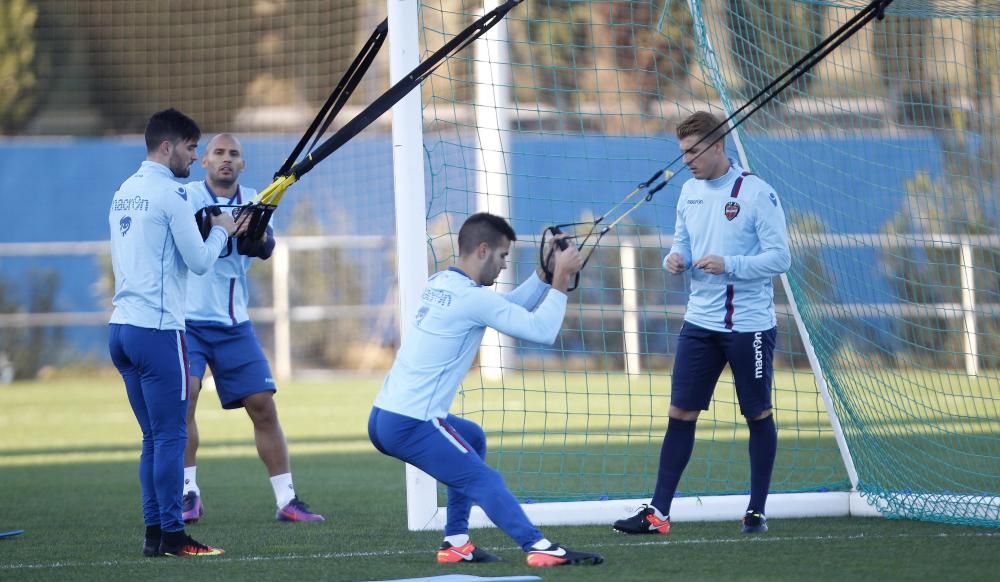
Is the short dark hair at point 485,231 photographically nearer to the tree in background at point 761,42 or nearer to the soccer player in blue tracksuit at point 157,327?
the soccer player in blue tracksuit at point 157,327

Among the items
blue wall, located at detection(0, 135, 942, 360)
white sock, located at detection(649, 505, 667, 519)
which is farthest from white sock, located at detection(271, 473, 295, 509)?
blue wall, located at detection(0, 135, 942, 360)

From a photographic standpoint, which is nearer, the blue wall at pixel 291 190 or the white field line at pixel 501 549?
the white field line at pixel 501 549

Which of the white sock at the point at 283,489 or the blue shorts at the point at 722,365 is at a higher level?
the blue shorts at the point at 722,365

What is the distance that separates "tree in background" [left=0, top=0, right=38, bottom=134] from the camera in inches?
962

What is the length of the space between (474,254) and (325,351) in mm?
15218

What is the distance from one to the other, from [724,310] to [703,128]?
2.89 ft

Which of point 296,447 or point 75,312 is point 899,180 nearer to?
point 296,447

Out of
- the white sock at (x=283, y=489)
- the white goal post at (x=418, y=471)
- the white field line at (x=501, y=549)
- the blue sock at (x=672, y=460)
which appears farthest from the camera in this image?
the white sock at (x=283, y=489)

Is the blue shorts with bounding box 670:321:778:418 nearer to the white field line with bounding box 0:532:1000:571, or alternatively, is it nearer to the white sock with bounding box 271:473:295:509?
the white field line with bounding box 0:532:1000:571

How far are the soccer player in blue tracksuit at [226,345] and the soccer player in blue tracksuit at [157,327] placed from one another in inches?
48.9

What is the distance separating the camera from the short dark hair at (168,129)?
5.86 metres

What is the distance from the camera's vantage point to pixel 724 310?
6.10 metres

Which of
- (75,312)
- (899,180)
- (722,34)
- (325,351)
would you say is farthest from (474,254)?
(75,312)

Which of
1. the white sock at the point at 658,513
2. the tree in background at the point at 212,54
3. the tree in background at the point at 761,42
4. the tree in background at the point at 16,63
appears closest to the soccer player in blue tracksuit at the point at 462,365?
the white sock at the point at 658,513
